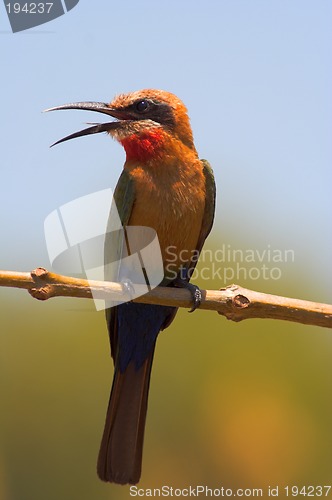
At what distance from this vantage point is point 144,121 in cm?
490

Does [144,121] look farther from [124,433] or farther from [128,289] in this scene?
[124,433]

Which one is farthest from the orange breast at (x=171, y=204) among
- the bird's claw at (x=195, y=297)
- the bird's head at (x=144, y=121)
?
the bird's claw at (x=195, y=297)

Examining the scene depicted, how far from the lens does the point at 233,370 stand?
273 inches

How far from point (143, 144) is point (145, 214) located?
1.37 ft

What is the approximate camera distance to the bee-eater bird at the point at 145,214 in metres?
4.67

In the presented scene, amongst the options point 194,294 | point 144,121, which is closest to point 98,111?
point 144,121

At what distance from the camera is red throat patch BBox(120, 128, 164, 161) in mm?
4781

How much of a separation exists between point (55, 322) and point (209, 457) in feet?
5.54

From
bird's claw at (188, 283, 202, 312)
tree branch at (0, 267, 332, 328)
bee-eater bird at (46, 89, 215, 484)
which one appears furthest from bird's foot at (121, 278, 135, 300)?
bee-eater bird at (46, 89, 215, 484)

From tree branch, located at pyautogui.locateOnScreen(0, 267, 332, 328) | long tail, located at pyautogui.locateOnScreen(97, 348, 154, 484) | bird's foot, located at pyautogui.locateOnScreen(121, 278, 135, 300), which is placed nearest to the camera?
tree branch, located at pyautogui.locateOnScreen(0, 267, 332, 328)

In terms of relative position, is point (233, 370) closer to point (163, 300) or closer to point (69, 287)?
point (163, 300)

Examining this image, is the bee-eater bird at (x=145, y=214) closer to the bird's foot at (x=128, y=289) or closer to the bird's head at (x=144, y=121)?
the bird's head at (x=144, y=121)

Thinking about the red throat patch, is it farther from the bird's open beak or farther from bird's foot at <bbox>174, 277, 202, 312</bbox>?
bird's foot at <bbox>174, 277, 202, 312</bbox>

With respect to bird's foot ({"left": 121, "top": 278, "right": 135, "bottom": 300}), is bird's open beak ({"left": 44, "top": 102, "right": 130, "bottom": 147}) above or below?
above
